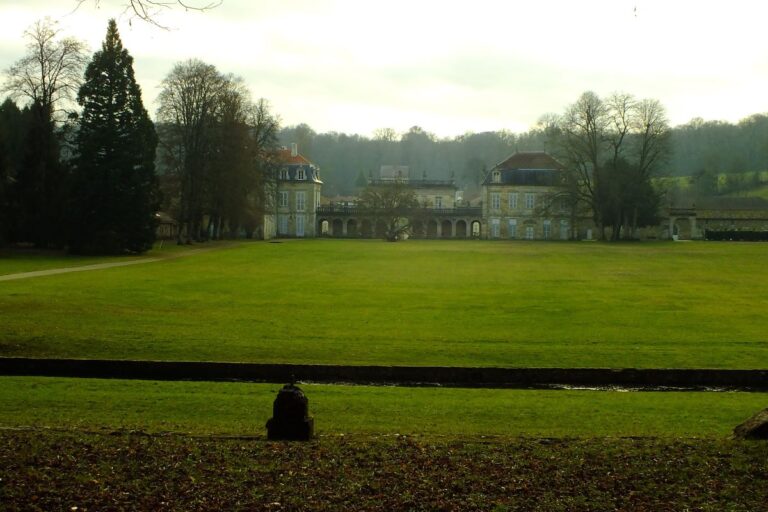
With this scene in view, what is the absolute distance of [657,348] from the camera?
18.7 metres

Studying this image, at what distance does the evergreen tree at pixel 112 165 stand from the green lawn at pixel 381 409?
36.6 m

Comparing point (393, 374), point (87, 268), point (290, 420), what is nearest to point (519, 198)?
point (87, 268)

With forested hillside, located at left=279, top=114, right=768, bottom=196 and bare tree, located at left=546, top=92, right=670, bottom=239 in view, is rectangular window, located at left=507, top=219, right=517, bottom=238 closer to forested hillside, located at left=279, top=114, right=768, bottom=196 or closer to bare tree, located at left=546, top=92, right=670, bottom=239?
bare tree, located at left=546, top=92, right=670, bottom=239

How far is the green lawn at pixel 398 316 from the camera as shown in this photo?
58.3ft

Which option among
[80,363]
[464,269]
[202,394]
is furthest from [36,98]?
[202,394]

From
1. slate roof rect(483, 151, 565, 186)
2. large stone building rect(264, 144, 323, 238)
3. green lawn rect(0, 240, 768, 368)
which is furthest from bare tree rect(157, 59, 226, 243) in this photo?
slate roof rect(483, 151, 565, 186)

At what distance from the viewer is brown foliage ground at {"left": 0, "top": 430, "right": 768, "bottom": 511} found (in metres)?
6.33

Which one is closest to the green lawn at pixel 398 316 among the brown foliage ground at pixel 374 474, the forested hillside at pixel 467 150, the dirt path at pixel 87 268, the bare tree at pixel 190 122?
the dirt path at pixel 87 268

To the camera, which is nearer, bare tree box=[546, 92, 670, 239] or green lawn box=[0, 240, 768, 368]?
green lawn box=[0, 240, 768, 368]

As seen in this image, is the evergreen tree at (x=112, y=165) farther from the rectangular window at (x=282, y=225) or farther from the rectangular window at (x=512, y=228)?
the rectangular window at (x=512, y=228)

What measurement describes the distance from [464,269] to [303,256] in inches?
550

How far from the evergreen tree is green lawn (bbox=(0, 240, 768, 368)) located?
10433mm

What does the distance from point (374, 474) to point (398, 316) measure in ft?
54.9

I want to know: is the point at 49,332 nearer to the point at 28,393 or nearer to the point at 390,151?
the point at 28,393
